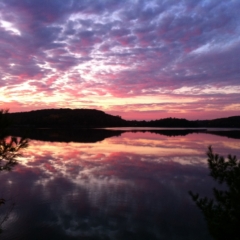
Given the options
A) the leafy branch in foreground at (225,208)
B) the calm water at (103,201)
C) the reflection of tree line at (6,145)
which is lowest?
the calm water at (103,201)

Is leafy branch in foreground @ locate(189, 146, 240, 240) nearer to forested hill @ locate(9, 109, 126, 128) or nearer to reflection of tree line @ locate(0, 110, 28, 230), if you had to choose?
reflection of tree line @ locate(0, 110, 28, 230)

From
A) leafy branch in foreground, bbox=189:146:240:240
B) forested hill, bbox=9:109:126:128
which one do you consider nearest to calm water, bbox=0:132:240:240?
leafy branch in foreground, bbox=189:146:240:240

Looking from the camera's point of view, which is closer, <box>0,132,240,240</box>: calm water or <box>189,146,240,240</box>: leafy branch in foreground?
<box>189,146,240,240</box>: leafy branch in foreground

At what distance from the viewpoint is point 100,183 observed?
16359 millimetres

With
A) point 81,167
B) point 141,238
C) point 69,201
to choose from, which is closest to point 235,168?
point 141,238

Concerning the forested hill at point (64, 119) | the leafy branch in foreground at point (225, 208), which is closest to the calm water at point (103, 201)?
the leafy branch in foreground at point (225, 208)

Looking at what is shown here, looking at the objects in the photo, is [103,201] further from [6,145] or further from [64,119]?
[64,119]

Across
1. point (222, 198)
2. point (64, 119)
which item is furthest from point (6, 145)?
point (64, 119)

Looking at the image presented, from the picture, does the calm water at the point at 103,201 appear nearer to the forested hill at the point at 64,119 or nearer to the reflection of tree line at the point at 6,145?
the reflection of tree line at the point at 6,145

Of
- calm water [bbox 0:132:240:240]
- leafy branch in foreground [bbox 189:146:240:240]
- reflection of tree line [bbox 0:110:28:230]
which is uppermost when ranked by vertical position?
reflection of tree line [bbox 0:110:28:230]

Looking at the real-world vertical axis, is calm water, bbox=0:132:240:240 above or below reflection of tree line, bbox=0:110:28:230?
below

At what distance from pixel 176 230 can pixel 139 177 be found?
323 inches

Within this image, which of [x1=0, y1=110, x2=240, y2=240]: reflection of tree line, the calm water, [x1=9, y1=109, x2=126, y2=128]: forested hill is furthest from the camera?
[x1=9, y1=109, x2=126, y2=128]: forested hill

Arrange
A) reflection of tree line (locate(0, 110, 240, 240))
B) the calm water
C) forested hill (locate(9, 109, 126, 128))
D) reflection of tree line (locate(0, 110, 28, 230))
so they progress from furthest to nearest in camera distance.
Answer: forested hill (locate(9, 109, 126, 128)) < the calm water < reflection of tree line (locate(0, 110, 240, 240)) < reflection of tree line (locate(0, 110, 28, 230))
